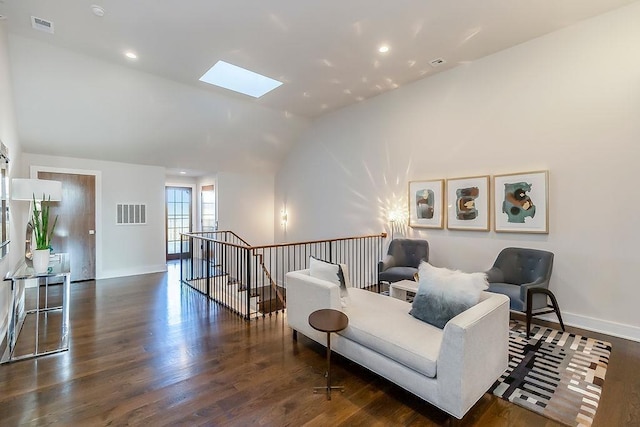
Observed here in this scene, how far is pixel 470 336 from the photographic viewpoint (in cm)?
199

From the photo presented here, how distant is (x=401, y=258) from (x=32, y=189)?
5.34 metres

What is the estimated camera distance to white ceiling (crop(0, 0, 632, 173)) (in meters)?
3.23

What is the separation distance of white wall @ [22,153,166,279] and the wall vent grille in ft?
0.24

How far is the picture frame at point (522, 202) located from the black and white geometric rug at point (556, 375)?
137 centimetres

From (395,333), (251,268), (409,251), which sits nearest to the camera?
(395,333)

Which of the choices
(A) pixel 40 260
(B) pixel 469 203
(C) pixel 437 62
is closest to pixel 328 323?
(A) pixel 40 260

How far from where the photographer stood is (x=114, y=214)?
6.42 metres

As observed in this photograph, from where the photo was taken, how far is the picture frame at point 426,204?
4.98 meters

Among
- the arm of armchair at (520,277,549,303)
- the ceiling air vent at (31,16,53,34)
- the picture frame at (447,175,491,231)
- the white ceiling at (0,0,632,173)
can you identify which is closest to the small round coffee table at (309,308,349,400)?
the arm of armchair at (520,277,549,303)

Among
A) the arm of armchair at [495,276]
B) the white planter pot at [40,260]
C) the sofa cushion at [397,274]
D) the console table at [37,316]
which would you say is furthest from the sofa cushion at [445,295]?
the white planter pot at [40,260]

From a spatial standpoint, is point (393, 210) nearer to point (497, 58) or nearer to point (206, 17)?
point (497, 58)

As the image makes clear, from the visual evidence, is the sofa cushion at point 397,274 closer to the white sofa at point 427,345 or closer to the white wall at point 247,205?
the white sofa at point 427,345

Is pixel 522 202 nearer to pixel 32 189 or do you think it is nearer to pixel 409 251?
pixel 409 251

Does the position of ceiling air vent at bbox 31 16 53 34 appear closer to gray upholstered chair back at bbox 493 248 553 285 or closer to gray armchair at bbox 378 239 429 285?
gray armchair at bbox 378 239 429 285
